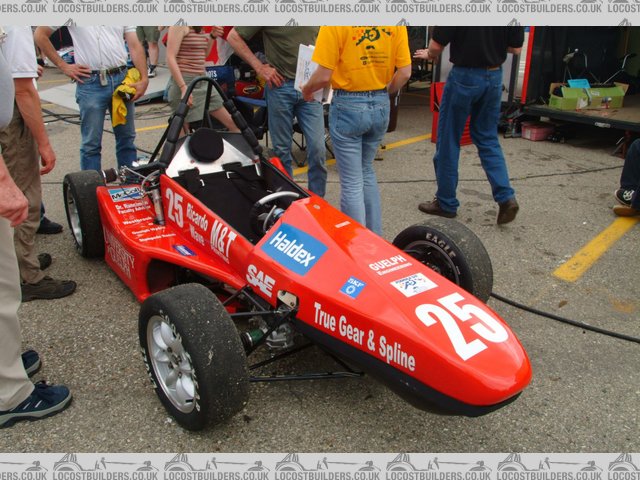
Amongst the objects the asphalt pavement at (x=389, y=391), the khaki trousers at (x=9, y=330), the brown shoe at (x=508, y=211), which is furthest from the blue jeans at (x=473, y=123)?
the khaki trousers at (x=9, y=330)

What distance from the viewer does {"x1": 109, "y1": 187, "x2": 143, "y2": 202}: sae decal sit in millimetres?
4070

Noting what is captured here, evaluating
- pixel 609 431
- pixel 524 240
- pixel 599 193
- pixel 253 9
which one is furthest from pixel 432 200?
pixel 609 431

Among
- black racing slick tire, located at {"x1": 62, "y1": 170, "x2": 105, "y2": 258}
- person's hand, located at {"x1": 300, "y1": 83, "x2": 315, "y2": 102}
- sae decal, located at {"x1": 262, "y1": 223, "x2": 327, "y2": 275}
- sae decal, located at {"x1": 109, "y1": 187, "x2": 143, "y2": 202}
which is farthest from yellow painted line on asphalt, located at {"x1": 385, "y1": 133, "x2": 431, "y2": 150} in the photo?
sae decal, located at {"x1": 262, "y1": 223, "x2": 327, "y2": 275}

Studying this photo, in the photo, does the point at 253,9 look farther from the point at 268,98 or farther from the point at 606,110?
the point at 606,110

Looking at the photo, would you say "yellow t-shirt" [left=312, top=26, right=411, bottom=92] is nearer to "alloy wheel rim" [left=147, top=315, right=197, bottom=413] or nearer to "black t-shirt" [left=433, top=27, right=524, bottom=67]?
"black t-shirt" [left=433, top=27, right=524, bottom=67]

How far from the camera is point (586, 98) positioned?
25.0 ft

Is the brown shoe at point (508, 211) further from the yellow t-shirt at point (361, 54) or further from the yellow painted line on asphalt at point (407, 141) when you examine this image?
the yellow painted line on asphalt at point (407, 141)

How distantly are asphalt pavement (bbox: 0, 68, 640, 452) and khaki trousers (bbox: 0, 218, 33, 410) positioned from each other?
0.60 ft

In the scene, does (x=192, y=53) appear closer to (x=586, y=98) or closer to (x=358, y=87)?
(x=358, y=87)

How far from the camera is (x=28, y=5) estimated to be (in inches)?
159

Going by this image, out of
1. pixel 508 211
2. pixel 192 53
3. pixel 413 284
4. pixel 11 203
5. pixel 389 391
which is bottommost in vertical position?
pixel 389 391

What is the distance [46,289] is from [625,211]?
4697 mm

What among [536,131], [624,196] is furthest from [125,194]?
[536,131]

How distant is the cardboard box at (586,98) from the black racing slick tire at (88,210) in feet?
19.3
